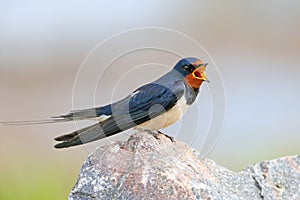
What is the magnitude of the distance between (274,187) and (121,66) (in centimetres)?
289

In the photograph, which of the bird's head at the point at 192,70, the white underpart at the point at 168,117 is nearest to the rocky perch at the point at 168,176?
the white underpart at the point at 168,117

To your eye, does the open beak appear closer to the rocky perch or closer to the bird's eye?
the bird's eye

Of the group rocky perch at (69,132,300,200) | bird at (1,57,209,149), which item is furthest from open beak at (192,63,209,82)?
rocky perch at (69,132,300,200)

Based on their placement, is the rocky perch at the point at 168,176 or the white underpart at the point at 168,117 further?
the white underpart at the point at 168,117

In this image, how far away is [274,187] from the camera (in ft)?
7.85

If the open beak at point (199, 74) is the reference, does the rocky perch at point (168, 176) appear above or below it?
below

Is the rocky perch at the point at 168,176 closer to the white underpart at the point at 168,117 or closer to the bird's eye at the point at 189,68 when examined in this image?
the white underpart at the point at 168,117

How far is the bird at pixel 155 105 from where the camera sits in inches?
95.0

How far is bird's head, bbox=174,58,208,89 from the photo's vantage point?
7.98 feet

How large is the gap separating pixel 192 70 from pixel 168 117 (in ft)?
0.63

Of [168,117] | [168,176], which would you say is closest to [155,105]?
[168,117]

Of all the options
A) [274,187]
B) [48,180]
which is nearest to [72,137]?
[274,187]

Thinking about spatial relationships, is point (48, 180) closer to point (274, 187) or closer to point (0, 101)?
point (0, 101)

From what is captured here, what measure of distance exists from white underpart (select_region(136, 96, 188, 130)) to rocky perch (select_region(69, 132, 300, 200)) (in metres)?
0.04
